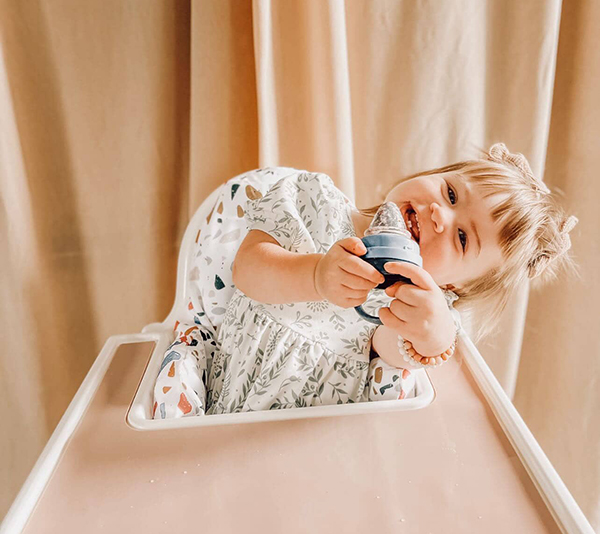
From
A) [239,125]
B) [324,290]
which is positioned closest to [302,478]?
[324,290]

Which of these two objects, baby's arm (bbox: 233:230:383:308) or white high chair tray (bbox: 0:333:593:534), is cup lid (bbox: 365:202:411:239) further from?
white high chair tray (bbox: 0:333:593:534)

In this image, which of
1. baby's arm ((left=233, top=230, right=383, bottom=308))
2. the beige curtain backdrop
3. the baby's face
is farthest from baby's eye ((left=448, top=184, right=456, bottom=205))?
the beige curtain backdrop

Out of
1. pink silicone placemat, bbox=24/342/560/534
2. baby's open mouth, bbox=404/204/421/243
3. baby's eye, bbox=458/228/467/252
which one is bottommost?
pink silicone placemat, bbox=24/342/560/534

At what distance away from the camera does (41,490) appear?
60 centimetres

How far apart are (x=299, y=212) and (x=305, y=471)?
40cm

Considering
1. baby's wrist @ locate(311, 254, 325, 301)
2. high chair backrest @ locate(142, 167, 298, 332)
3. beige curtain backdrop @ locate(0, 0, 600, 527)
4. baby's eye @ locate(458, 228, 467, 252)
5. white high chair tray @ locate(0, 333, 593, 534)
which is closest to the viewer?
white high chair tray @ locate(0, 333, 593, 534)

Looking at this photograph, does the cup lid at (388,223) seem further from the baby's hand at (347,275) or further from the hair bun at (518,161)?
the hair bun at (518,161)

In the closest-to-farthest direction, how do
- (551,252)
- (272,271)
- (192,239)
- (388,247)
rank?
(388,247) → (272,271) → (551,252) → (192,239)

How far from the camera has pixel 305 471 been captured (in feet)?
2.01

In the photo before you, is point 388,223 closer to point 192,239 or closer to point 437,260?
point 437,260

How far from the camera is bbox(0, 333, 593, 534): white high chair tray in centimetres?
55

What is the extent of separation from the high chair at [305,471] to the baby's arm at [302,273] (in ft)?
0.54

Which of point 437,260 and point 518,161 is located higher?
point 518,161

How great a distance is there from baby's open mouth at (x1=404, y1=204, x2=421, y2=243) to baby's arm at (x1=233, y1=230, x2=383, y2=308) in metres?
0.16
